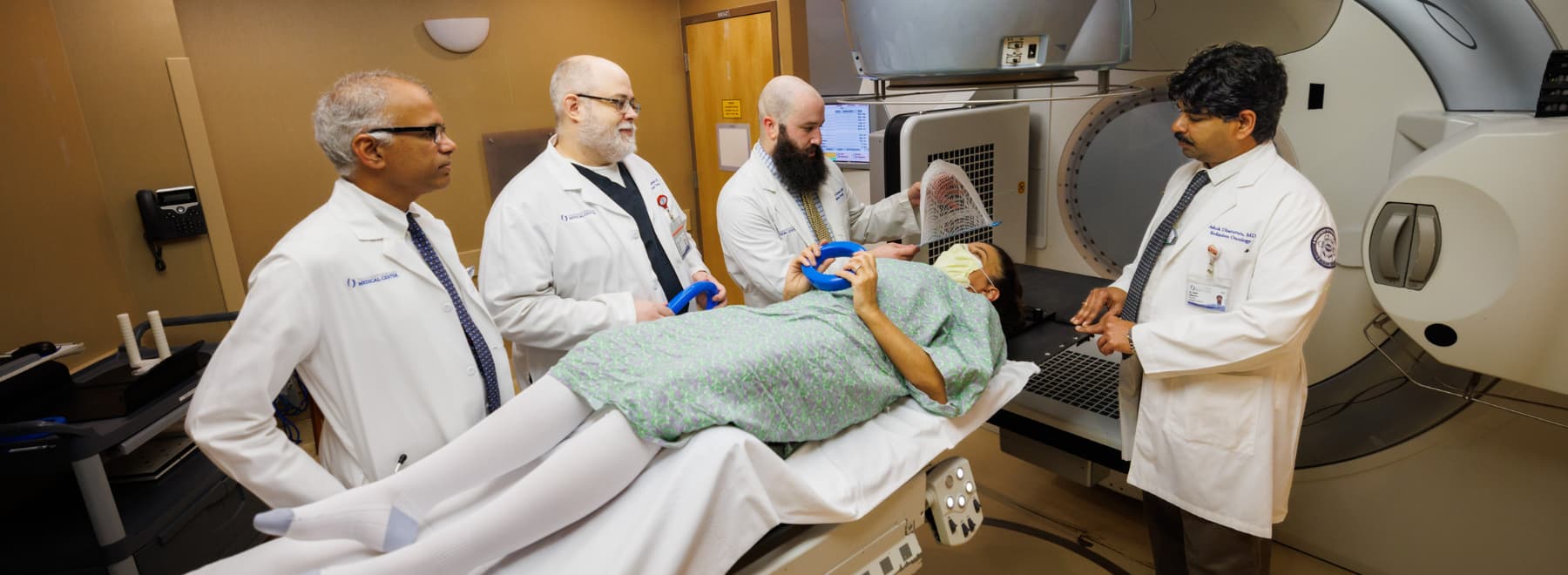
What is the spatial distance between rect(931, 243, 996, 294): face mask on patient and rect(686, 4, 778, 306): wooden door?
2.26 metres

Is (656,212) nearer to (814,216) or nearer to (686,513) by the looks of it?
(814,216)

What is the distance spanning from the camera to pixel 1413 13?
76.9 inches

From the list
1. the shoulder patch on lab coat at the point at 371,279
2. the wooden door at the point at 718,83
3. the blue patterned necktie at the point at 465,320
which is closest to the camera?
the shoulder patch on lab coat at the point at 371,279

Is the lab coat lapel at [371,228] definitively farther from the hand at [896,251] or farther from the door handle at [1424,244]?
the door handle at [1424,244]

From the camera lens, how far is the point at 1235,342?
1664 millimetres

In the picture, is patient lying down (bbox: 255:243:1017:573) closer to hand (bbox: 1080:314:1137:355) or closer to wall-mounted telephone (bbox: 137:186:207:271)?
hand (bbox: 1080:314:1137:355)

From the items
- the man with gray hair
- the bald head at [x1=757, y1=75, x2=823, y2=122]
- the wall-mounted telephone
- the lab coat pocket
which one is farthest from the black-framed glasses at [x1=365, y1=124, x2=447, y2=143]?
the wall-mounted telephone

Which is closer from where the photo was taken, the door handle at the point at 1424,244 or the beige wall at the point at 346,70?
the door handle at the point at 1424,244

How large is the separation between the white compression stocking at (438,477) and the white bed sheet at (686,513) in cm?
4

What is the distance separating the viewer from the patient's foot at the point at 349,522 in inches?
45.3

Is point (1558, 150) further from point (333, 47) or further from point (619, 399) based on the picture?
point (333, 47)

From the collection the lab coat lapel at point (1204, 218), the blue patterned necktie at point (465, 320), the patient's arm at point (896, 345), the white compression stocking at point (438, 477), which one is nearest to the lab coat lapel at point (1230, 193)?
the lab coat lapel at point (1204, 218)

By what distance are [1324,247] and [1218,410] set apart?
418mm

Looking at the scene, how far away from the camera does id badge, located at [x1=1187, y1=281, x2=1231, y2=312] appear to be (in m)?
1.75
